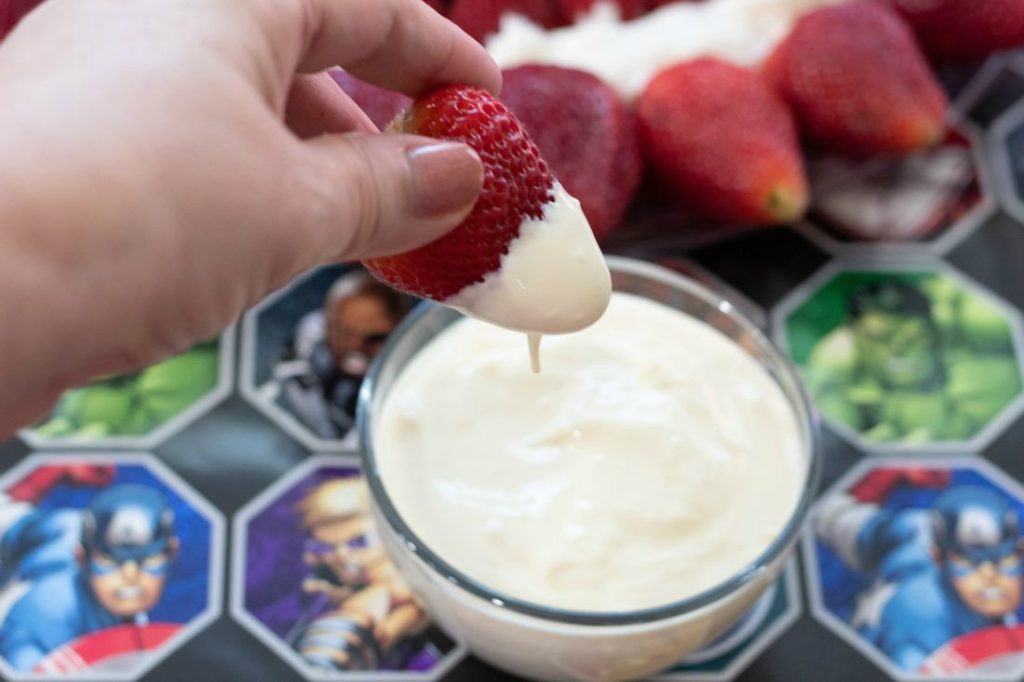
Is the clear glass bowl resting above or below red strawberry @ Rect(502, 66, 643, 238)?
below

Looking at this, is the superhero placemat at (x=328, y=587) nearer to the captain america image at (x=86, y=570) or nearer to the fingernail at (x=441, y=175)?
the captain america image at (x=86, y=570)

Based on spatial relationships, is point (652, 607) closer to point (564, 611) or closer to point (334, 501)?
point (564, 611)

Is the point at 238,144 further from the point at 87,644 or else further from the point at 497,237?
the point at 87,644

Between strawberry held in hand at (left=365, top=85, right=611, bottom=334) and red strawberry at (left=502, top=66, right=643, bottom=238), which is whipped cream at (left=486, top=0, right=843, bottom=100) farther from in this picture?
strawberry held in hand at (left=365, top=85, right=611, bottom=334)

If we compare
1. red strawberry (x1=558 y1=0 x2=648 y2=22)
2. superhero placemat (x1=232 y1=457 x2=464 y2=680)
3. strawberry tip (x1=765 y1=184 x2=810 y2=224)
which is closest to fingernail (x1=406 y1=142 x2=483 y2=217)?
superhero placemat (x1=232 y1=457 x2=464 y2=680)

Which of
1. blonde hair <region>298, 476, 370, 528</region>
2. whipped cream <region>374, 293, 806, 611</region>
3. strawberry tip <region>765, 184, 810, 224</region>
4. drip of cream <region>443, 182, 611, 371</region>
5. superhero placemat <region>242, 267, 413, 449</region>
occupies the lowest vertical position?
blonde hair <region>298, 476, 370, 528</region>

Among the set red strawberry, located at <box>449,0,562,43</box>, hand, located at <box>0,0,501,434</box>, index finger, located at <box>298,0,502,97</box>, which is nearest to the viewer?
hand, located at <box>0,0,501,434</box>

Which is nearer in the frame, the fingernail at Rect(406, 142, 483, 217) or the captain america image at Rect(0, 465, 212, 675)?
the fingernail at Rect(406, 142, 483, 217)

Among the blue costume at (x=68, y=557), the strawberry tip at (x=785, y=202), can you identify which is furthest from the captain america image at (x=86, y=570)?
the strawberry tip at (x=785, y=202)
